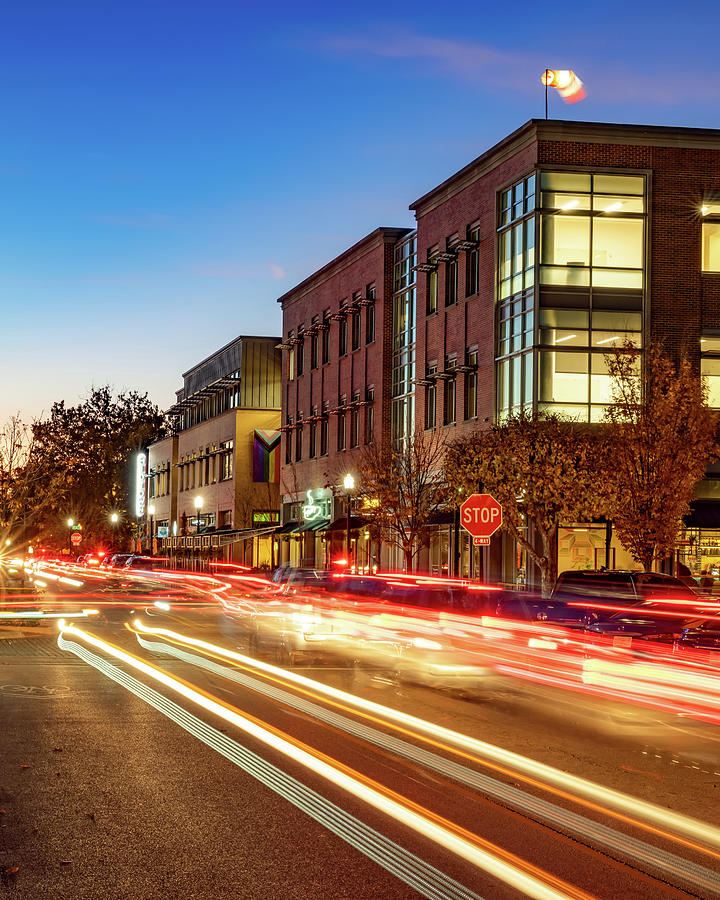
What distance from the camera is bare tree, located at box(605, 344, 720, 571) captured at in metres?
35.6

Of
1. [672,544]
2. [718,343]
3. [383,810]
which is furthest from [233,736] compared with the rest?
[718,343]

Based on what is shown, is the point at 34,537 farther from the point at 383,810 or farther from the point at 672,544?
the point at 383,810

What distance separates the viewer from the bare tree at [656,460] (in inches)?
1400

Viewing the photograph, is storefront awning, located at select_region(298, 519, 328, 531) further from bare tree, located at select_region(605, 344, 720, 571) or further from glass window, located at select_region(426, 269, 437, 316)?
bare tree, located at select_region(605, 344, 720, 571)

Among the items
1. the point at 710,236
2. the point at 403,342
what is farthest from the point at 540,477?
the point at 403,342

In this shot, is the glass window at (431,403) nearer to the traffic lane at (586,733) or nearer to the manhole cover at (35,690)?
the traffic lane at (586,733)

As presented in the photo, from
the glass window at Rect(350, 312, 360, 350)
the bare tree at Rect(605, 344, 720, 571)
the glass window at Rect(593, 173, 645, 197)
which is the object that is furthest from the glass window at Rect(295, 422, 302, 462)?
the bare tree at Rect(605, 344, 720, 571)

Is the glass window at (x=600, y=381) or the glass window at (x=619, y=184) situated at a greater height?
the glass window at (x=619, y=184)

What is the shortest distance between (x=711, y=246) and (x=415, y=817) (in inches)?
1587

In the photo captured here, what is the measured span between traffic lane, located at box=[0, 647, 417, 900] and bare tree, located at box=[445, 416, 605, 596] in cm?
2598

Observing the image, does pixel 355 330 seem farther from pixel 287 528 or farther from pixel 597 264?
pixel 597 264

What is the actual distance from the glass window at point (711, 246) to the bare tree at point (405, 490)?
12845 mm

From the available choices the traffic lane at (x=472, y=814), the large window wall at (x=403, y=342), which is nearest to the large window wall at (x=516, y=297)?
the large window wall at (x=403, y=342)

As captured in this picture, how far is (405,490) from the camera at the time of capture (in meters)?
49.0
